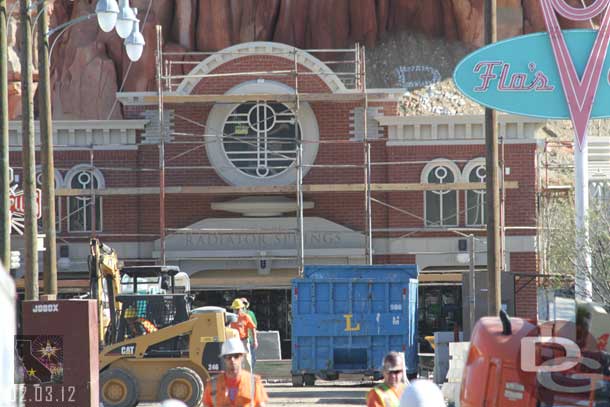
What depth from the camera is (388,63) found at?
57.0m

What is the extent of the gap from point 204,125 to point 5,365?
30.8 m

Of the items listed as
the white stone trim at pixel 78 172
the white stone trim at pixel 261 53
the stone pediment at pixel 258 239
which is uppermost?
the white stone trim at pixel 261 53

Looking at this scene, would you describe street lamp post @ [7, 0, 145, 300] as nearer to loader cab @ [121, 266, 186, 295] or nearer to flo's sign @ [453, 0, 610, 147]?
loader cab @ [121, 266, 186, 295]

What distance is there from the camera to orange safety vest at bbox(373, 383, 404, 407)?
10.3m

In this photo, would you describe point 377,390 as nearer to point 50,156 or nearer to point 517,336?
point 517,336

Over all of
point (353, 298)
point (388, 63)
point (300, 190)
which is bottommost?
point (353, 298)

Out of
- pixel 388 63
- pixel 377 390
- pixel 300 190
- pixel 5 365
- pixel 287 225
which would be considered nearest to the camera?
pixel 5 365

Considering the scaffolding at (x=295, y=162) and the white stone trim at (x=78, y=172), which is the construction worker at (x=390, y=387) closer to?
the scaffolding at (x=295, y=162)

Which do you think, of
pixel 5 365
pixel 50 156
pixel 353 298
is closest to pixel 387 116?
pixel 353 298

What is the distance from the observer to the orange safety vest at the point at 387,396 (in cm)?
1030

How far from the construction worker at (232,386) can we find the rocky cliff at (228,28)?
1585 inches

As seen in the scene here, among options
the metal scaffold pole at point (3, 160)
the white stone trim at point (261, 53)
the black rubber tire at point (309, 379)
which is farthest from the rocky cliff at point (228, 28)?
the metal scaffold pole at point (3, 160)

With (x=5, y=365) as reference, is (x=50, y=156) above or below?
above

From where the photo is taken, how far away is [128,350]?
22375mm
